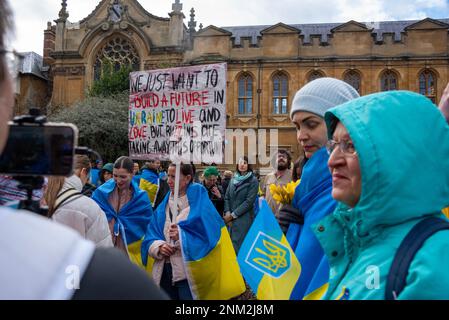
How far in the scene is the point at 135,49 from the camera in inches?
1206

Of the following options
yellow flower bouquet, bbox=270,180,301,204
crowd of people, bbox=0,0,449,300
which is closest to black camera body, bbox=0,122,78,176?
crowd of people, bbox=0,0,449,300

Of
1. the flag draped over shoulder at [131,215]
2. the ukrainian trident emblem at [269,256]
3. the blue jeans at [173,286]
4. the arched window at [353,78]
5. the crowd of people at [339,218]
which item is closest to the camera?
the crowd of people at [339,218]

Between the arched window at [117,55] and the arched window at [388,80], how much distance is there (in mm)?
14960

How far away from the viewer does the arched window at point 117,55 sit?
30578 millimetres

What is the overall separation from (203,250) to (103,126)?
71.4 ft

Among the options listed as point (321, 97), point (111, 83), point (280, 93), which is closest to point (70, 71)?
point (111, 83)

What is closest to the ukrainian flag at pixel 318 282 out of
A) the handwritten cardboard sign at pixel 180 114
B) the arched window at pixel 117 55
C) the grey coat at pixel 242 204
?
the handwritten cardboard sign at pixel 180 114

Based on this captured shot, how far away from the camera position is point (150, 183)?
332 inches

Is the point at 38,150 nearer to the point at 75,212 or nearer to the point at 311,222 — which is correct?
the point at 311,222

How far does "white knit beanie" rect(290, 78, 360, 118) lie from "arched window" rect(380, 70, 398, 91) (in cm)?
2477

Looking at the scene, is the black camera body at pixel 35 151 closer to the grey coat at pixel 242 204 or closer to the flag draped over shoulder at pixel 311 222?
the flag draped over shoulder at pixel 311 222

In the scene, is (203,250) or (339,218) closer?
(339,218)

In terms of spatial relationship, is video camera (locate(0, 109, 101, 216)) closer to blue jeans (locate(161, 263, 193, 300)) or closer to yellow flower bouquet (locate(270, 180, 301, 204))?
yellow flower bouquet (locate(270, 180, 301, 204))
